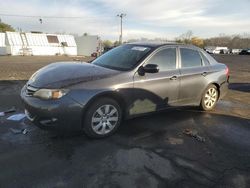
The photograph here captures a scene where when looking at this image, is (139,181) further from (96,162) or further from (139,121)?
(139,121)

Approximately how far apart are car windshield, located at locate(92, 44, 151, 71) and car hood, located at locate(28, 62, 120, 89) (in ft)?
1.06

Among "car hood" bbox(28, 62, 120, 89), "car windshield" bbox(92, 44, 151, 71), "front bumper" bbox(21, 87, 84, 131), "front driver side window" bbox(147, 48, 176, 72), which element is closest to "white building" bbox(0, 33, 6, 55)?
"car windshield" bbox(92, 44, 151, 71)

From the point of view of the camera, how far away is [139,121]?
5480 millimetres

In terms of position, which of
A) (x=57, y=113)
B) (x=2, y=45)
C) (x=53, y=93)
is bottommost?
(x=57, y=113)

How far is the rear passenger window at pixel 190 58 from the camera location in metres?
5.67

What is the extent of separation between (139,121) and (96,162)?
6.68ft

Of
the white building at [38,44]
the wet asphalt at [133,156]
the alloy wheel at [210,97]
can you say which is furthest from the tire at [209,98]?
the white building at [38,44]

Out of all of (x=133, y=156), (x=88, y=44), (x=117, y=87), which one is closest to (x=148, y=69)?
(x=117, y=87)

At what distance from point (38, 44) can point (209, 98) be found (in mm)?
38236

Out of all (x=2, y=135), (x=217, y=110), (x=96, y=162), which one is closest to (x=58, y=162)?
(x=96, y=162)

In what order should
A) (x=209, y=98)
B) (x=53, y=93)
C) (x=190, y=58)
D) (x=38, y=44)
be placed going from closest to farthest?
1. (x=53, y=93)
2. (x=190, y=58)
3. (x=209, y=98)
4. (x=38, y=44)

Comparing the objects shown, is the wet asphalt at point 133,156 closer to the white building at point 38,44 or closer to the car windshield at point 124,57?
the car windshield at point 124,57

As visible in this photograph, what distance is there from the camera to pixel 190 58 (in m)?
5.86

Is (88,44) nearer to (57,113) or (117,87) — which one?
(117,87)
